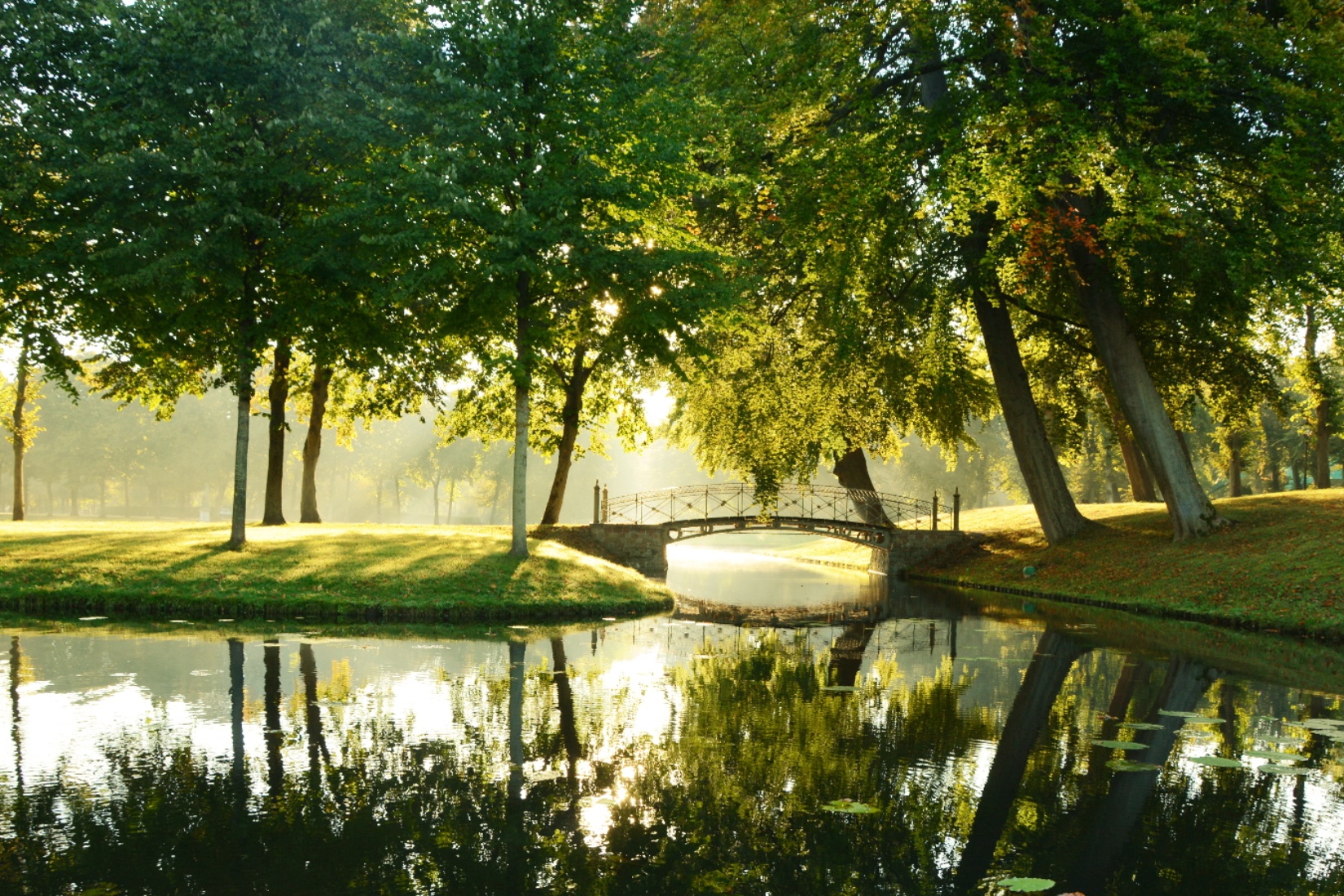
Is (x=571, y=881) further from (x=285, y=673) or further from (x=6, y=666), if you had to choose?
(x=6, y=666)

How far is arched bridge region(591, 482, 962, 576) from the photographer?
30.1 metres

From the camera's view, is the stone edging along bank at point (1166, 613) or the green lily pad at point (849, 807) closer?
the green lily pad at point (849, 807)

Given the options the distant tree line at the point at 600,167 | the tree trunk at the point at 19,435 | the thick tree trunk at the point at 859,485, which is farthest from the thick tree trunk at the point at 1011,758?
the tree trunk at the point at 19,435

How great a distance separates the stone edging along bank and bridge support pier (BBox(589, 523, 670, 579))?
9.52 metres

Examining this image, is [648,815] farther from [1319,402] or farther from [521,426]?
[1319,402]

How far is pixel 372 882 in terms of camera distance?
15.3 ft

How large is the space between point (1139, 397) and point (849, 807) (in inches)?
780

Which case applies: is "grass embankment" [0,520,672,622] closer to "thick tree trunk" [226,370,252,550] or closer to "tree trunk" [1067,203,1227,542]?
"thick tree trunk" [226,370,252,550]

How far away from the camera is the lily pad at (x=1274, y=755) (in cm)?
755

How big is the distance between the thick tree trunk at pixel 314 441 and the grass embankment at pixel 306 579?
27.6 ft

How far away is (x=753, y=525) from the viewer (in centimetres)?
3316

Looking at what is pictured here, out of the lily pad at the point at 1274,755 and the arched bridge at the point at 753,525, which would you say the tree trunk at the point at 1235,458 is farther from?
the lily pad at the point at 1274,755

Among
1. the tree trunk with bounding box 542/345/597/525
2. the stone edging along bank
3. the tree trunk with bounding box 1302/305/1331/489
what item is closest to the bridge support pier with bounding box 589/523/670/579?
the tree trunk with bounding box 542/345/597/525

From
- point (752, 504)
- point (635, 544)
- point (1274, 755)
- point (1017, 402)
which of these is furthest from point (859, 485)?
point (1274, 755)
